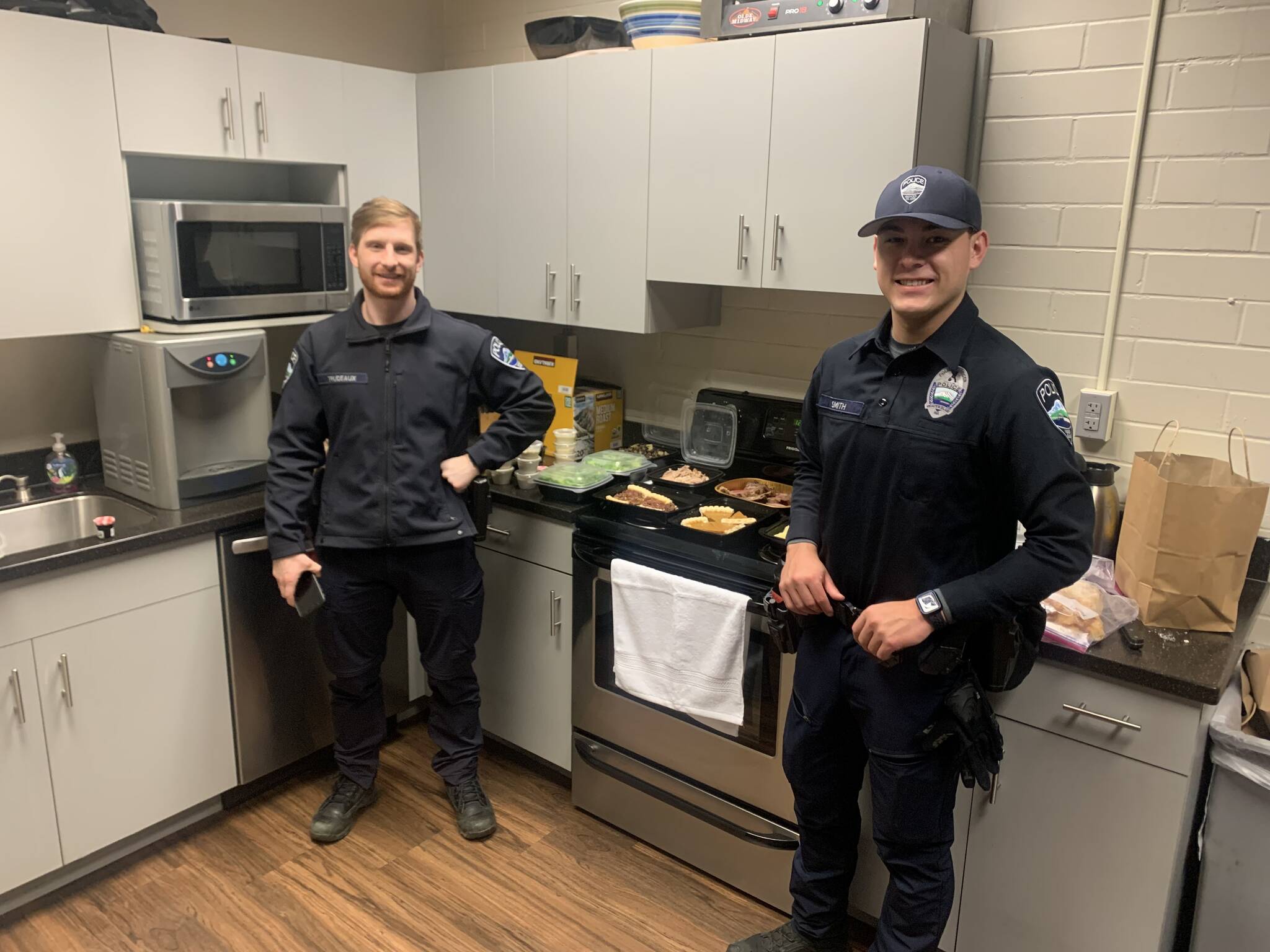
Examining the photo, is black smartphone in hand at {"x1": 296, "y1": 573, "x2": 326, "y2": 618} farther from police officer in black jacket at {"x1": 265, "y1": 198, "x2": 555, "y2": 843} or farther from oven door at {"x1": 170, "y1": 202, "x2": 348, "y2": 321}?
oven door at {"x1": 170, "y1": 202, "x2": 348, "y2": 321}

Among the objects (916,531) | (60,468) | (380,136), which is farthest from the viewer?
(380,136)

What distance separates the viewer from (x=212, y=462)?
8.68 feet

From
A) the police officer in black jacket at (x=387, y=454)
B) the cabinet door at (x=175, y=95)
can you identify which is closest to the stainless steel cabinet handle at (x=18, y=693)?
the police officer in black jacket at (x=387, y=454)

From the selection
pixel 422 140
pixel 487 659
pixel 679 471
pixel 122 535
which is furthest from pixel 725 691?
pixel 422 140

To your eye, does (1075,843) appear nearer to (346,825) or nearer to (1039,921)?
(1039,921)

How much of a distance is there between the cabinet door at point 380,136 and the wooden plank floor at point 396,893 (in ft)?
5.43

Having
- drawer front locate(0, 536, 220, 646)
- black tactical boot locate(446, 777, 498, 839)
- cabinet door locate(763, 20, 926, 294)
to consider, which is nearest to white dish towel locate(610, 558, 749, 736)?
black tactical boot locate(446, 777, 498, 839)

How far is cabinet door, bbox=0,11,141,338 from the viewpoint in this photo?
2.19 meters

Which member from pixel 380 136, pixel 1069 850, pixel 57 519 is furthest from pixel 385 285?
pixel 1069 850

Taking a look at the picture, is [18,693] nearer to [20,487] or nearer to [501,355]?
[20,487]

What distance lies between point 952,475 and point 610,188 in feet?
4.64

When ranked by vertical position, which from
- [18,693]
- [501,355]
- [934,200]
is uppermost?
[934,200]

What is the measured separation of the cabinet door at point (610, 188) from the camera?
2.54 m

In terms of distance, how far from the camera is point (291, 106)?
271 centimetres
